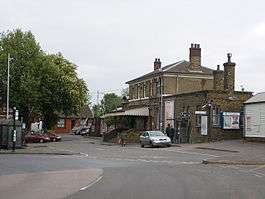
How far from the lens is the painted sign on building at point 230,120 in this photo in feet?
171

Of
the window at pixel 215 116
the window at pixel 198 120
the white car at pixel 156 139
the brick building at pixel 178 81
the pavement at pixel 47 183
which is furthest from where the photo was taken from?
the brick building at pixel 178 81

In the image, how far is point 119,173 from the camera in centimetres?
2330

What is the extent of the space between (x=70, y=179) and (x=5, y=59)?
53063 mm

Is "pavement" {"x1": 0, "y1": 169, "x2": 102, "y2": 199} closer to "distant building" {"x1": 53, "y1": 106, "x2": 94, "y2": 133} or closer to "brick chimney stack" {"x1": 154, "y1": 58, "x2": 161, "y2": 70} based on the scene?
"brick chimney stack" {"x1": 154, "y1": 58, "x2": 161, "y2": 70}

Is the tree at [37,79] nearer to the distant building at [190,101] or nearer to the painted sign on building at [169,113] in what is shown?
the distant building at [190,101]

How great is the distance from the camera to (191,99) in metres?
56.6

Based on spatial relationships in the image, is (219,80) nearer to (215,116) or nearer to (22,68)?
(215,116)

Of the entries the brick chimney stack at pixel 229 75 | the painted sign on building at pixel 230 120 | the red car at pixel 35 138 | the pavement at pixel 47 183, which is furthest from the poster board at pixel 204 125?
the pavement at pixel 47 183

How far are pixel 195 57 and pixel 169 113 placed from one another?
29.9 ft

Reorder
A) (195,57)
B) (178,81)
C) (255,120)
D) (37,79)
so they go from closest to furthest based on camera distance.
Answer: (255,120) → (178,81) → (195,57) → (37,79)

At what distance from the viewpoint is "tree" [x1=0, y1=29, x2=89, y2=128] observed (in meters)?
70.7

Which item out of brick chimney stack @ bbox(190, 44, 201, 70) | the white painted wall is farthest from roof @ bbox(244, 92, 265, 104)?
brick chimney stack @ bbox(190, 44, 201, 70)

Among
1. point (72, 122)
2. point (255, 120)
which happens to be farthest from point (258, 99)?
point (72, 122)

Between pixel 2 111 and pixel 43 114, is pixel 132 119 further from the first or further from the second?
pixel 2 111
